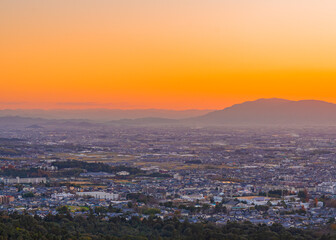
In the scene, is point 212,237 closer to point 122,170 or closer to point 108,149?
point 122,170

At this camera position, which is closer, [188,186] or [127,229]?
[127,229]

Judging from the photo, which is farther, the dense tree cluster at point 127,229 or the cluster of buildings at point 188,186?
the cluster of buildings at point 188,186

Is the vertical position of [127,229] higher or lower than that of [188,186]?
higher

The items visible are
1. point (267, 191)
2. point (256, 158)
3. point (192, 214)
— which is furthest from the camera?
point (256, 158)

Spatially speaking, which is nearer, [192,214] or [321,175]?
[192,214]

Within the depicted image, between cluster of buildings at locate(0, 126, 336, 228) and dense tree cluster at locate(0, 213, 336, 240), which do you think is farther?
cluster of buildings at locate(0, 126, 336, 228)

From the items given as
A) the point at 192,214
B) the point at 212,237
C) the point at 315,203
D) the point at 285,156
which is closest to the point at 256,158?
the point at 285,156

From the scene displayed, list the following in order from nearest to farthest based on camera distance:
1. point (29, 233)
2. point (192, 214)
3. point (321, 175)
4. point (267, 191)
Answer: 1. point (29, 233)
2. point (192, 214)
3. point (267, 191)
4. point (321, 175)
